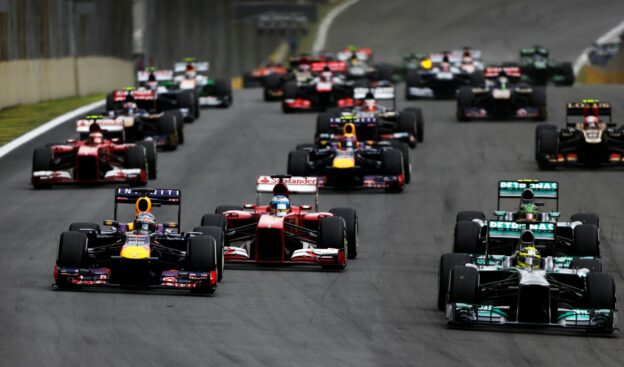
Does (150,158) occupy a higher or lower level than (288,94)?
lower

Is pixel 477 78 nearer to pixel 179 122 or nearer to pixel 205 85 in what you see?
pixel 205 85

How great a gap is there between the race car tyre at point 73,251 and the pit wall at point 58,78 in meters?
27.6

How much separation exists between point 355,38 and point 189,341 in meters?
80.9

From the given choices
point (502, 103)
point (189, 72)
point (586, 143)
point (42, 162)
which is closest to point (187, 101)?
point (189, 72)

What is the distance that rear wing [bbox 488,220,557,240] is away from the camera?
24484mm

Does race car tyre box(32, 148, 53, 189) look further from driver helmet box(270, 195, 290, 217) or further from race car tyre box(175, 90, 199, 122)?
race car tyre box(175, 90, 199, 122)

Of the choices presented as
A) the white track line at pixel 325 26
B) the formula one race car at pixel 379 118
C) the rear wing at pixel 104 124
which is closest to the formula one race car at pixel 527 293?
the rear wing at pixel 104 124

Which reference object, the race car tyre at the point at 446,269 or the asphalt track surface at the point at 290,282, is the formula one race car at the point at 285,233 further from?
the race car tyre at the point at 446,269

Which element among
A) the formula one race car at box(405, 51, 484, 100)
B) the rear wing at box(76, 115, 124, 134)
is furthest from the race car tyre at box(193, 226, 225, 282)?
the formula one race car at box(405, 51, 484, 100)

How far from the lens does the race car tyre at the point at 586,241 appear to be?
82.5 ft

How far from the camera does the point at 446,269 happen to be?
22.8m

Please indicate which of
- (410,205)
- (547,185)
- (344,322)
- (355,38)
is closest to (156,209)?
(410,205)

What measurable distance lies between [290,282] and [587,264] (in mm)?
4709

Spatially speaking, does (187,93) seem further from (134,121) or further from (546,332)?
(546,332)
